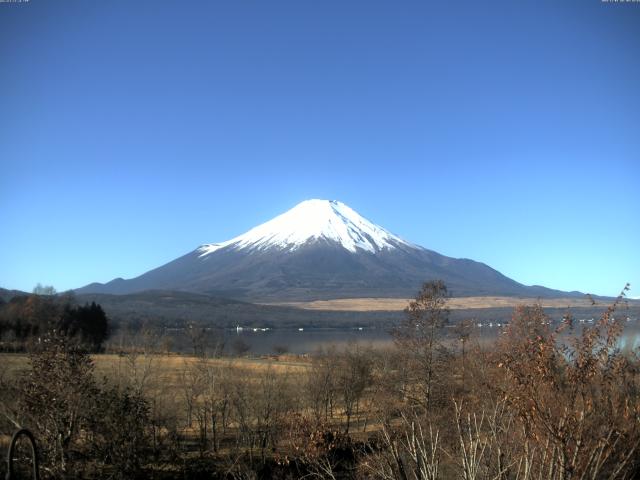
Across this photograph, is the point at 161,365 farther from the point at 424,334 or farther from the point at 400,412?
the point at 400,412

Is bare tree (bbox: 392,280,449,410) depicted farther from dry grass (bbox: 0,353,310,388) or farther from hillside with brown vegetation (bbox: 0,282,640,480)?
dry grass (bbox: 0,353,310,388)

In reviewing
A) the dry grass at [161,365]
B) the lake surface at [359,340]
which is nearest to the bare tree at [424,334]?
the lake surface at [359,340]

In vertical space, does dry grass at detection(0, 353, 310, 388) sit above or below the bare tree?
below

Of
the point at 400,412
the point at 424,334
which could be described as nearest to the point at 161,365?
the point at 424,334

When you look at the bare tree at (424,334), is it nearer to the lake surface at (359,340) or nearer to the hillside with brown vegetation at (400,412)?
the hillside with brown vegetation at (400,412)

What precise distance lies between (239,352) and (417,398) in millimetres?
47688

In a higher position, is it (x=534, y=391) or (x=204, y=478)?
(x=534, y=391)

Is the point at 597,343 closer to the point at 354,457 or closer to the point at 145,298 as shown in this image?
the point at 354,457

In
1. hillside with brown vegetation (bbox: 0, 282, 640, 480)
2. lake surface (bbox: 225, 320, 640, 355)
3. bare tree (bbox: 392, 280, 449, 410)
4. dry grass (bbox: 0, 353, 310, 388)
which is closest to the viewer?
hillside with brown vegetation (bbox: 0, 282, 640, 480)

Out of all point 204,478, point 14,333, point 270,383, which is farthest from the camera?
point 14,333

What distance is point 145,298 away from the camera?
195 m

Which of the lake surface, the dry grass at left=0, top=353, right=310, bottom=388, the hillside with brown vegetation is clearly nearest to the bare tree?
the hillside with brown vegetation

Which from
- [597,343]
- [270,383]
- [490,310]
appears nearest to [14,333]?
[270,383]

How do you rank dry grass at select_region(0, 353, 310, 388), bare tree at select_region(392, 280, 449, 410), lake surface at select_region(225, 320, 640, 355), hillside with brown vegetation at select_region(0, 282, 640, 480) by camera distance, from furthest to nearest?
dry grass at select_region(0, 353, 310, 388) → bare tree at select_region(392, 280, 449, 410) → lake surface at select_region(225, 320, 640, 355) → hillside with brown vegetation at select_region(0, 282, 640, 480)
